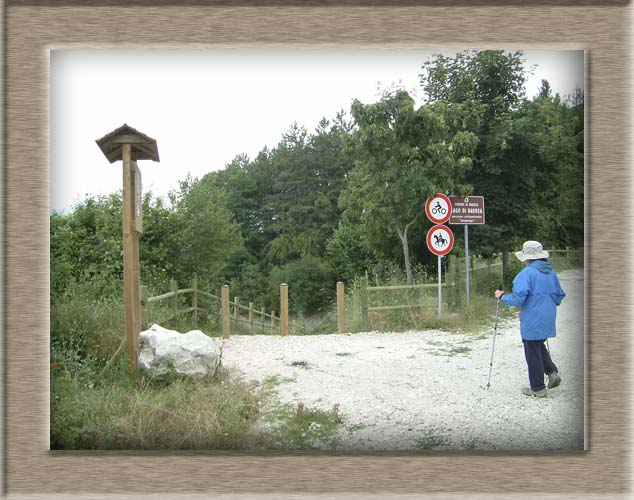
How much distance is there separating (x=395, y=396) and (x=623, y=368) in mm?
1543

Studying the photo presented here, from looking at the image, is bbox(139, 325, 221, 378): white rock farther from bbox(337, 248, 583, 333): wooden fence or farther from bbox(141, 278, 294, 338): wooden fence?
bbox(337, 248, 583, 333): wooden fence

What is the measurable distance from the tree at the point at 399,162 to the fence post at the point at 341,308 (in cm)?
57

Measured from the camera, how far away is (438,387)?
3.97m

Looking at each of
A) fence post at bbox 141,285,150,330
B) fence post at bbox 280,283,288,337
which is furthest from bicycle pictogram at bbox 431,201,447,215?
fence post at bbox 141,285,150,330

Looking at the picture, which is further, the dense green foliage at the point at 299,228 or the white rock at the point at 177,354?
the white rock at the point at 177,354

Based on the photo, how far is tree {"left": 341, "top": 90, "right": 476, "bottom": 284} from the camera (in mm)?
4199

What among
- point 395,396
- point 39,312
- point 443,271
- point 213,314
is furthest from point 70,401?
point 443,271

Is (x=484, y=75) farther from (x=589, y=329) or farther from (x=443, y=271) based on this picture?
(x=589, y=329)

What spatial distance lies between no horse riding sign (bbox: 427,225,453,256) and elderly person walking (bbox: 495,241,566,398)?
0.55 m

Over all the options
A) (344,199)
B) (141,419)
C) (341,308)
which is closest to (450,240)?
(344,199)

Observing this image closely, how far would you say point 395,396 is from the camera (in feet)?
12.6

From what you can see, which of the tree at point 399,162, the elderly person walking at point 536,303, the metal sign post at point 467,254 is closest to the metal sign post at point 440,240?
the metal sign post at point 467,254

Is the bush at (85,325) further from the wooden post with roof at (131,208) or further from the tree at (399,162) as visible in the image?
the tree at (399,162)

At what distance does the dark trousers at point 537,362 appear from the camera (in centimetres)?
379
